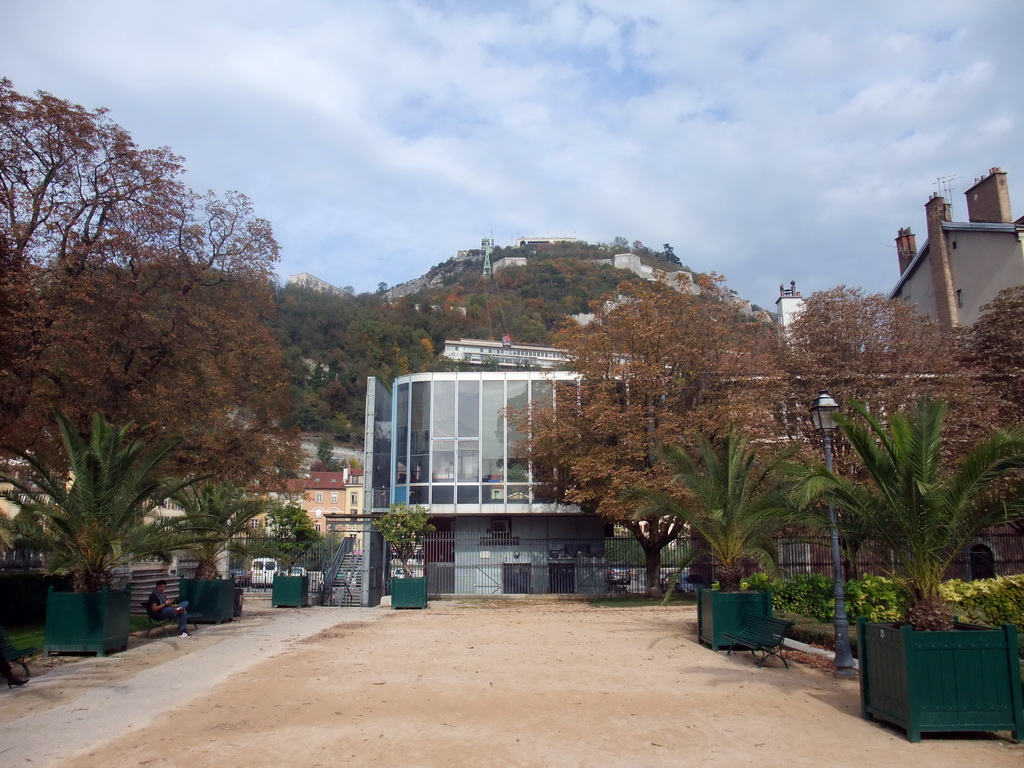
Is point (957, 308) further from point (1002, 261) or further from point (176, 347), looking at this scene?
point (176, 347)

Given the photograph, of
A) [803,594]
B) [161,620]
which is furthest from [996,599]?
[161,620]

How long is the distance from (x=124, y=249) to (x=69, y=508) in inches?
269

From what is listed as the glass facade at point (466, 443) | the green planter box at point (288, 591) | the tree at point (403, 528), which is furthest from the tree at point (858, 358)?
the green planter box at point (288, 591)

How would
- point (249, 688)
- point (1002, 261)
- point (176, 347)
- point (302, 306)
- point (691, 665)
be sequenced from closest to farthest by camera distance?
point (249, 688)
point (691, 665)
point (176, 347)
point (1002, 261)
point (302, 306)

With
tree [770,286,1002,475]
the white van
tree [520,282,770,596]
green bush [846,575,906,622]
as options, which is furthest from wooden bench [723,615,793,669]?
the white van

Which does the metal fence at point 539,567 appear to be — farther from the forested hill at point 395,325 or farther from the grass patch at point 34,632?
the forested hill at point 395,325

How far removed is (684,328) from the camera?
91.0ft

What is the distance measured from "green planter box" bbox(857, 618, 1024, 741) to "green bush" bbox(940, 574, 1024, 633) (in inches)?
257

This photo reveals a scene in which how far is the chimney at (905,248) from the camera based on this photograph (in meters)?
42.1

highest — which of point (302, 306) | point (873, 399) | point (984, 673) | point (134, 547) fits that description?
point (302, 306)

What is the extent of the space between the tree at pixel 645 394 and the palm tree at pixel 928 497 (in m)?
16.3

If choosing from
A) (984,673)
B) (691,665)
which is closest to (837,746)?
(984,673)

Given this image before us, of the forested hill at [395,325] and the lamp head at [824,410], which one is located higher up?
the forested hill at [395,325]

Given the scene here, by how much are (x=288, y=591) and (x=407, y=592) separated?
3986 millimetres
